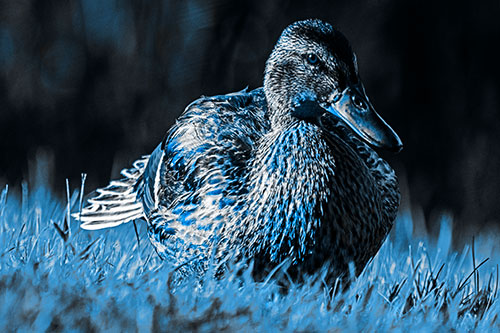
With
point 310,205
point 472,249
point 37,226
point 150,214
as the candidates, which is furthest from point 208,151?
point 472,249

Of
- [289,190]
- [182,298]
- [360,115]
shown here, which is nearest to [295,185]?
[289,190]

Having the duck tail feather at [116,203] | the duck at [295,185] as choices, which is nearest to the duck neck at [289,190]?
the duck at [295,185]

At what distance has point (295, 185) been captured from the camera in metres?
1.57

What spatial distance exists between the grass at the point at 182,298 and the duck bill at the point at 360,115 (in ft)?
0.97

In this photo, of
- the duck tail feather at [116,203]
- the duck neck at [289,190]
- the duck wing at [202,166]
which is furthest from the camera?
the duck tail feather at [116,203]

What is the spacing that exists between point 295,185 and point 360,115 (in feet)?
0.68

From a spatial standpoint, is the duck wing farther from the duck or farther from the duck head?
the duck head

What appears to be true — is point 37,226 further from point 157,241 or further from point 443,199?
point 443,199

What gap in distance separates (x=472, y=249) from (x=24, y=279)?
4.31ft

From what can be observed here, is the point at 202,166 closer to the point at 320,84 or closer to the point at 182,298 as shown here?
Answer: the point at 320,84

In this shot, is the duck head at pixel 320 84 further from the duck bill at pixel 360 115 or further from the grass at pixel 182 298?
the grass at pixel 182 298

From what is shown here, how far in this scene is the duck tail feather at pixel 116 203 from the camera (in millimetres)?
2184

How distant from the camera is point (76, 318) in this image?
1.27 metres

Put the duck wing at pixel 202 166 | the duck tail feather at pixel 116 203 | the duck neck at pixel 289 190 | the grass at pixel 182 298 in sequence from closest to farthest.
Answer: the grass at pixel 182 298 → the duck neck at pixel 289 190 → the duck wing at pixel 202 166 → the duck tail feather at pixel 116 203
